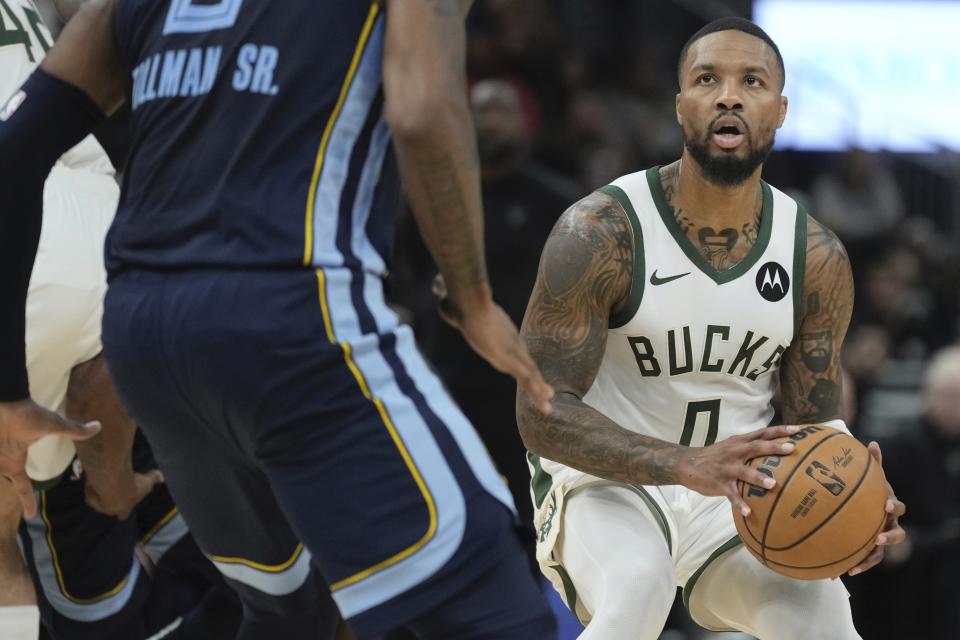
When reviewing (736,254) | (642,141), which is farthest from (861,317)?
(736,254)

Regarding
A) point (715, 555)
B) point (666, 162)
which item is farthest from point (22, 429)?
point (666, 162)

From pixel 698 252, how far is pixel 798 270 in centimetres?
28

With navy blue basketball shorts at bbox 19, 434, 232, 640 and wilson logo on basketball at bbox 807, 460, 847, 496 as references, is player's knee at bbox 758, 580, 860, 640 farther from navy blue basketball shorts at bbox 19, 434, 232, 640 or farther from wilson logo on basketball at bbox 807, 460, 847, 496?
navy blue basketball shorts at bbox 19, 434, 232, 640

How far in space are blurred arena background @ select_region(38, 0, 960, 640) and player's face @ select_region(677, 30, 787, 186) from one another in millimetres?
1981

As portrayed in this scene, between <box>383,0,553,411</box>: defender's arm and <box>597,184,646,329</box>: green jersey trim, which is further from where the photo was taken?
<box>597,184,646,329</box>: green jersey trim

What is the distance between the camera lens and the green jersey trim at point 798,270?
3918 mm

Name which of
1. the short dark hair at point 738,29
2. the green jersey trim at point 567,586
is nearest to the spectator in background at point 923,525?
the green jersey trim at point 567,586

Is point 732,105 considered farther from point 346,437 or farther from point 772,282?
point 346,437

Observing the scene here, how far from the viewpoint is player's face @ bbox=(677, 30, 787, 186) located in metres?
3.83

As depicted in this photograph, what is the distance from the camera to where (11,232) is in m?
2.83

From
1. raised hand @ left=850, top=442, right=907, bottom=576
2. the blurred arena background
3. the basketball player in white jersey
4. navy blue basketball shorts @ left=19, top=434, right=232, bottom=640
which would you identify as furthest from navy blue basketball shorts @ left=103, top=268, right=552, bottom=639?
the blurred arena background

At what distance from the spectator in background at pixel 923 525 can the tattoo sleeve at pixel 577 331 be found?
167 inches

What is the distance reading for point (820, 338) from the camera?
12.9ft

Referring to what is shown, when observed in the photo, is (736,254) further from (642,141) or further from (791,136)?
(791,136)
